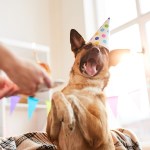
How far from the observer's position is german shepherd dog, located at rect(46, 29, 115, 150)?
95 centimetres

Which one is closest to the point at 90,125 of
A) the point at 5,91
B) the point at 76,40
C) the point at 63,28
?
the point at 76,40

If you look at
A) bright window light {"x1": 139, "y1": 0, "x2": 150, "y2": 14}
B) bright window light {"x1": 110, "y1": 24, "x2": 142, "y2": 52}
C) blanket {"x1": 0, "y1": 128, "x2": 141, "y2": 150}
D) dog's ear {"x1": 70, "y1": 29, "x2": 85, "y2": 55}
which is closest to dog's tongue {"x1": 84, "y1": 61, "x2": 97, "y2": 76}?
dog's ear {"x1": 70, "y1": 29, "x2": 85, "y2": 55}

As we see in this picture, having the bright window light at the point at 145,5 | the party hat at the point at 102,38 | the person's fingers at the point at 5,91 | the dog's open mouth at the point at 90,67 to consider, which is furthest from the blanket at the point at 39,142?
the bright window light at the point at 145,5

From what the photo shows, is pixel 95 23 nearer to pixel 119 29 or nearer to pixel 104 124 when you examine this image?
pixel 119 29

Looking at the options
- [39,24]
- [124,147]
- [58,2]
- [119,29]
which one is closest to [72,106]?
[124,147]

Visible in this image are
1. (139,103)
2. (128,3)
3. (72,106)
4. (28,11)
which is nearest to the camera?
(72,106)

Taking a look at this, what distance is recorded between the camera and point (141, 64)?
186cm

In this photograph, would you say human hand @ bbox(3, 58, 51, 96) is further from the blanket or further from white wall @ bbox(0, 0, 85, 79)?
white wall @ bbox(0, 0, 85, 79)

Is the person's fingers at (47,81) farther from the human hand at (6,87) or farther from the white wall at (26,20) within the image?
the white wall at (26,20)

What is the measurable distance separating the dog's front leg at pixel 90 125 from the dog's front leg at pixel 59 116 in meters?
0.03

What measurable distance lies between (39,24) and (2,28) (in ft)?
0.94

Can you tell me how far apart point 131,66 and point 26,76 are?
5.06ft

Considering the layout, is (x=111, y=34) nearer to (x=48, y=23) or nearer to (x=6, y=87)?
(x=48, y=23)

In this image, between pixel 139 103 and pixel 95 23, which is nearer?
pixel 139 103
